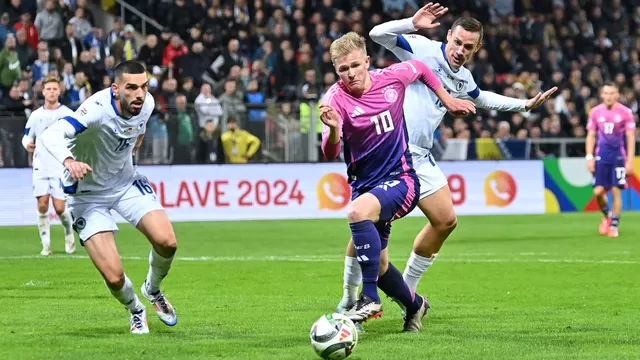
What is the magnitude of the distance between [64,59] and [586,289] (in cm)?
1504

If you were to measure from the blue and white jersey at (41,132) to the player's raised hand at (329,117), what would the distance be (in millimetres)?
8347

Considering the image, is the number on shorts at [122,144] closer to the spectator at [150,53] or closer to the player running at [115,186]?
the player running at [115,186]

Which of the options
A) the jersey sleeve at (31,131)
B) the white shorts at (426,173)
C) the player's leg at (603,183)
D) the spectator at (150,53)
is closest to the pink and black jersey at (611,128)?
the player's leg at (603,183)

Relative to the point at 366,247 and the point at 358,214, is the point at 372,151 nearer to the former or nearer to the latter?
the point at 358,214

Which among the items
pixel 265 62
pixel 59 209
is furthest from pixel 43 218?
pixel 265 62

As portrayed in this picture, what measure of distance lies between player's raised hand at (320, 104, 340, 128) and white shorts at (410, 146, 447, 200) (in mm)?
1686

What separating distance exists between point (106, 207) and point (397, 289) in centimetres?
223

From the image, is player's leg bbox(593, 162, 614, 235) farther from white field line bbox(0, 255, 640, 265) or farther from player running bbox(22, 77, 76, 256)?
player running bbox(22, 77, 76, 256)

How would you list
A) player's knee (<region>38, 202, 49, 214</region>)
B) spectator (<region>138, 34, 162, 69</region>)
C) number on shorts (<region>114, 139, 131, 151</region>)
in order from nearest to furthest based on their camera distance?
number on shorts (<region>114, 139, 131, 151</region>), player's knee (<region>38, 202, 49, 214</region>), spectator (<region>138, 34, 162, 69</region>)

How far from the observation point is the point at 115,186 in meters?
8.52

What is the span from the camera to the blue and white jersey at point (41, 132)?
15.1 meters

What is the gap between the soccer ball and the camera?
22.5 feet

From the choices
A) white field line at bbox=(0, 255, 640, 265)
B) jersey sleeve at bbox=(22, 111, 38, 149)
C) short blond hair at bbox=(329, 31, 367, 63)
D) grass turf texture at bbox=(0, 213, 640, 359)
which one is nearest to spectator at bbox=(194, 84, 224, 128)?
grass turf texture at bbox=(0, 213, 640, 359)

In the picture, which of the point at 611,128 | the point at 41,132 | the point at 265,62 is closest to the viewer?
the point at 41,132
